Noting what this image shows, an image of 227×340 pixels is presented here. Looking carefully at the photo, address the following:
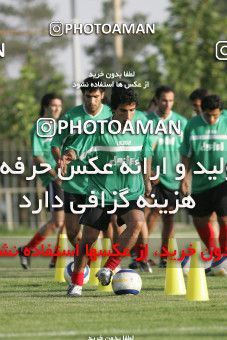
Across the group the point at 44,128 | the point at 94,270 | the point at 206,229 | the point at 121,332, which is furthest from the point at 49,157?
the point at 121,332

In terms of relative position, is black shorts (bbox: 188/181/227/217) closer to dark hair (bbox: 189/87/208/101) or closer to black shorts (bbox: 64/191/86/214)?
Answer: black shorts (bbox: 64/191/86/214)

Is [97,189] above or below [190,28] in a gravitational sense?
below

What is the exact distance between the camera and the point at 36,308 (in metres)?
11.7

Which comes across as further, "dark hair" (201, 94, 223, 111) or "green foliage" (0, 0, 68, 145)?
"green foliage" (0, 0, 68, 145)

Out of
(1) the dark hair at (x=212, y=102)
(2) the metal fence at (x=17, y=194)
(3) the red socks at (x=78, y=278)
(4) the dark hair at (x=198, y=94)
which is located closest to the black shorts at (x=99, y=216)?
(3) the red socks at (x=78, y=278)

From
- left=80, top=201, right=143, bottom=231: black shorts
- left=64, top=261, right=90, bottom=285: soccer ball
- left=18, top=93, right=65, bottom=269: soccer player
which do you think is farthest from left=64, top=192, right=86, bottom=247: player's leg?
left=80, top=201, right=143, bottom=231: black shorts

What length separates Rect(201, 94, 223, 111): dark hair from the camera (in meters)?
15.8

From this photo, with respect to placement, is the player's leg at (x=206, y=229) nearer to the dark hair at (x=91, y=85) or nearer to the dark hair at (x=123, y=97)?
the dark hair at (x=91, y=85)

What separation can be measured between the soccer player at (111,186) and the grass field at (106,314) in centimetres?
37

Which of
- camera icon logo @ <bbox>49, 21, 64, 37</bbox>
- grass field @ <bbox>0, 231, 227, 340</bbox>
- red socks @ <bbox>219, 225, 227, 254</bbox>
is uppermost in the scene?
camera icon logo @ <bbox>49, 21, 64, 37</bbox>

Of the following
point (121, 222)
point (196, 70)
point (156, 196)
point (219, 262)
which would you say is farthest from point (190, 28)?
point (121, 222)

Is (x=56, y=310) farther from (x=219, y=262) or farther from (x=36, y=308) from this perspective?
(x=219, y=262)

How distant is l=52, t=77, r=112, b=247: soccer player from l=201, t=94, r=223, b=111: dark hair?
4.40 ft

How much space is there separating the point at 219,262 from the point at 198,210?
0.87 m
